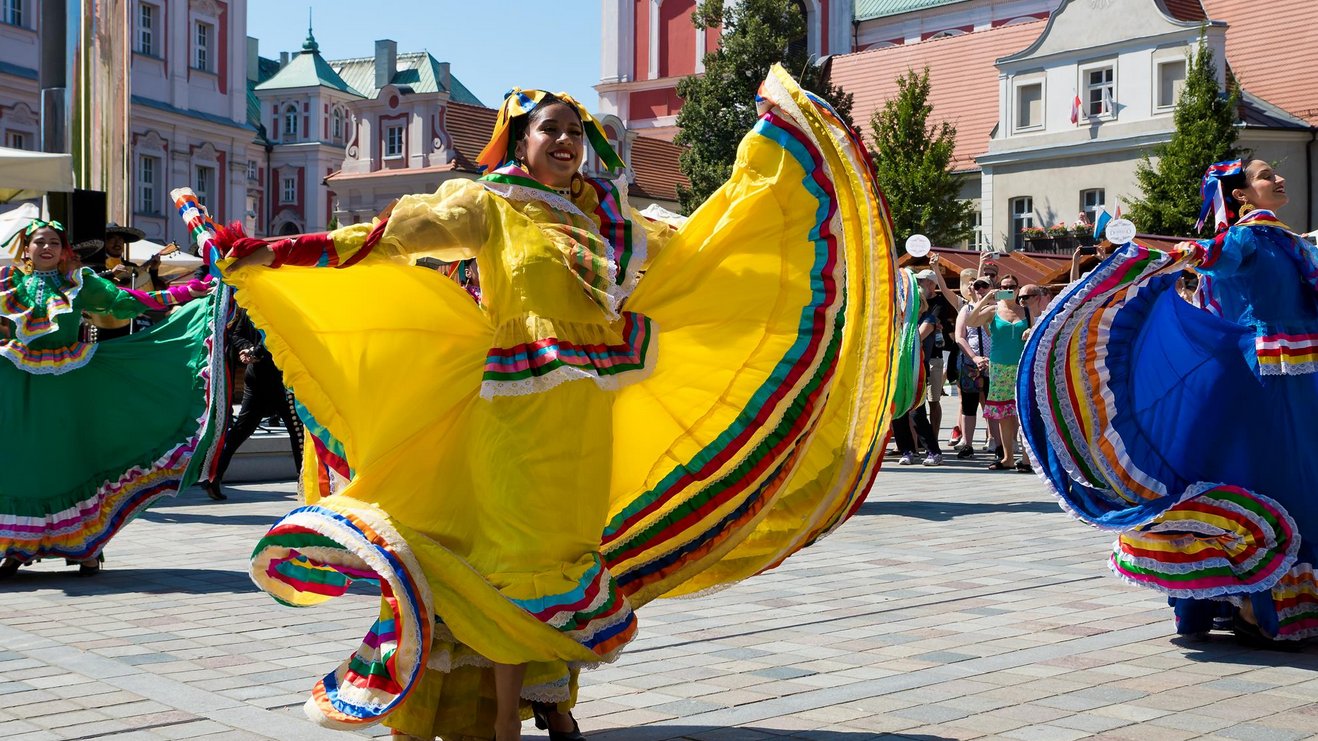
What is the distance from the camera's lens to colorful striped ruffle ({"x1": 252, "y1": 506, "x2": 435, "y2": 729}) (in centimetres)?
362

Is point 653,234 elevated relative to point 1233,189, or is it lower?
lower

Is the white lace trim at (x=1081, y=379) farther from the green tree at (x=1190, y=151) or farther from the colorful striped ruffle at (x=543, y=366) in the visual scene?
the green tree at (x=1190, y=151)

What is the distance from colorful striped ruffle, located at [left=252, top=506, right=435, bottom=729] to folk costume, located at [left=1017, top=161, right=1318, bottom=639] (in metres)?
2.69

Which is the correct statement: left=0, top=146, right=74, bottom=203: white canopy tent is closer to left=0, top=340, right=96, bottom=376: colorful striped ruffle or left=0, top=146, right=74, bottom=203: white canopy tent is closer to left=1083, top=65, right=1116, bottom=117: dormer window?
left=0, top=340, right=96, bottom=376: colorful striped ruffle

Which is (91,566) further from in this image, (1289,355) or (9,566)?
(1289,355)

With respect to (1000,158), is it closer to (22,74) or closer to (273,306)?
(22,74)

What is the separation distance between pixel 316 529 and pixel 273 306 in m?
0.69

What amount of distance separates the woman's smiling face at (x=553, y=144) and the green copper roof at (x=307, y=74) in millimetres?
71961

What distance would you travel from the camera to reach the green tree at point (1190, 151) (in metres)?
30.8

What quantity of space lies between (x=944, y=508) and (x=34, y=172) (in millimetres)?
6755

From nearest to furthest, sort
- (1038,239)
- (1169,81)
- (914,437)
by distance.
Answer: (914,437), (1038,239), (1169,81)

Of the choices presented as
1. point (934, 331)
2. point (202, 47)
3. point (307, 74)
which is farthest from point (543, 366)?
point (307, 74)

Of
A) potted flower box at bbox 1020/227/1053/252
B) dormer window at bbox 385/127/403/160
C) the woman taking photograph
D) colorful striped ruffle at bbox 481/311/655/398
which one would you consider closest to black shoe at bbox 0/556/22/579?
colorful striped ruffle at bbox 481/311/655/398

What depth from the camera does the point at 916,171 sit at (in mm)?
34844
